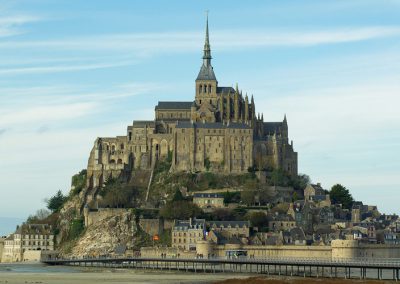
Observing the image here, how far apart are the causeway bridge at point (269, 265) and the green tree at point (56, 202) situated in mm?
26654

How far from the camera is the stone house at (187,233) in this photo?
136 m

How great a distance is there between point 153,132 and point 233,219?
70.0ft

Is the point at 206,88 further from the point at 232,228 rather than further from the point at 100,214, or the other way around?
the point at 232,228

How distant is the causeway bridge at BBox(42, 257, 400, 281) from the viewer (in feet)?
332

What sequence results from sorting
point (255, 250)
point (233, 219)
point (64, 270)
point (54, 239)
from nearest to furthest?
point (64, 270) < point (255, 250) < point (233, 219) < point (54, 239)

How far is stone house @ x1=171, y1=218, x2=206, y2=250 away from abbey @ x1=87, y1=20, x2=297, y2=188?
1450cm

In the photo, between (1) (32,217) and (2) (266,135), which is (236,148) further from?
(1) (32,217)

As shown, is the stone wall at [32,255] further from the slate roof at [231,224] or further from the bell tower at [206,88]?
the bell tower at [206,88]

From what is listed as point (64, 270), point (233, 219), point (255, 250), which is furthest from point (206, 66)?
point (64, 270)

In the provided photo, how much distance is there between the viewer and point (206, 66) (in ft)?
531

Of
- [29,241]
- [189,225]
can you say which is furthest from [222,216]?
Answer: [29,241]

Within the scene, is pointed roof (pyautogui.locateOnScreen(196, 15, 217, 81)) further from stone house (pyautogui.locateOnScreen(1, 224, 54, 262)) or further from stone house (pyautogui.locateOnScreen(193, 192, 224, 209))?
stone house (pyautogui.locateOnScreen(1, 224, 54, 262))

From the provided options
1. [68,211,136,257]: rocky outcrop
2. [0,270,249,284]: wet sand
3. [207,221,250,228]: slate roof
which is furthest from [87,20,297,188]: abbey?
[0,270,249,284]: wet sand

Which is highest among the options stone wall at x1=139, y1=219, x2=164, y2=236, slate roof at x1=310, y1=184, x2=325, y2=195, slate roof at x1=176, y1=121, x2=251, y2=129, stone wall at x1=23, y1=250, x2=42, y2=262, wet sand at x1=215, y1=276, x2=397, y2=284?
slate roof at x1=176, y1=121, x2=251, y2=129
